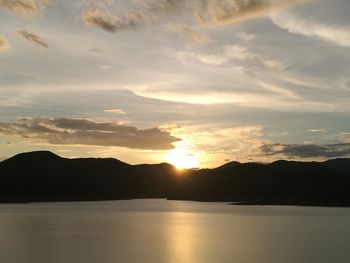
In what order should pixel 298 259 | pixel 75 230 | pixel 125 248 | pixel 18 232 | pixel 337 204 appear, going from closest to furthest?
pixel 298 259 < pixel 125 248 < pixel 18 232 < pixel 75 230 < pixel 337 204

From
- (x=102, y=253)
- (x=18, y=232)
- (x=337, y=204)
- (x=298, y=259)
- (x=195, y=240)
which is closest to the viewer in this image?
(x=298, y=259)

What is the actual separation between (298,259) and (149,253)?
15152 millimetres

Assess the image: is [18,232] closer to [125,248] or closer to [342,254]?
[125,248]

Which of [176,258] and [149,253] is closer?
[176,258]

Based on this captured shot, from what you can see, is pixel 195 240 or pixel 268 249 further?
pixel 195 240

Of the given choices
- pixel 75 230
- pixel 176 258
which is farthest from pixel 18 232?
pixel 176 258

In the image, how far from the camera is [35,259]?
154 feet

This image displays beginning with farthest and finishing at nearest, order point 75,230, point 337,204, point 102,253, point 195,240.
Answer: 1. point 337,204
2. point 75,230
3. point 195,240
4. point 102,253

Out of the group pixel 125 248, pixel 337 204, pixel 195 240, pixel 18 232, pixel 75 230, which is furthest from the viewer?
pixel 337 204

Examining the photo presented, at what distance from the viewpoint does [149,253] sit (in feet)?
169

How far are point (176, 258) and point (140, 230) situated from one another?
3231 centimetres

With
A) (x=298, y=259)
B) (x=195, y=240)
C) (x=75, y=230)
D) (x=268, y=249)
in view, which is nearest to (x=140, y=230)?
(x=75, y=230)

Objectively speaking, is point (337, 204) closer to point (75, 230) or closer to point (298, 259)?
point (75, 230)

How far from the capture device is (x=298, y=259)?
46.5 m
